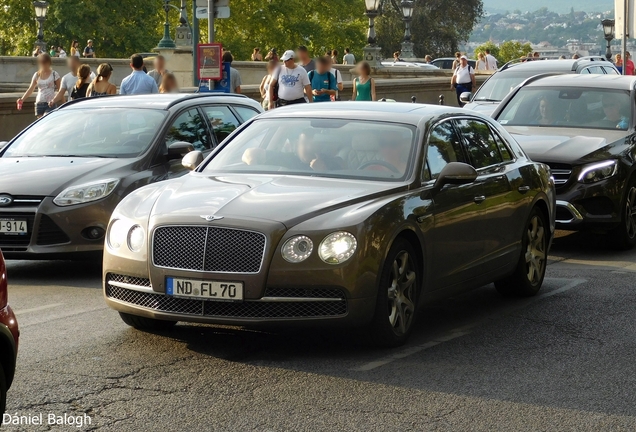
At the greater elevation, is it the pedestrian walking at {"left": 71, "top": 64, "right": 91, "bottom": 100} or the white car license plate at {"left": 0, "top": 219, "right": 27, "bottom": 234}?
the pedestrian walking at {"left": 71, "top": 64, "right": 91, "bottom": 100}

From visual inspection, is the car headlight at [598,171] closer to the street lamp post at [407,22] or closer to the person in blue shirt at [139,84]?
the person in blue shirt at [139,84]

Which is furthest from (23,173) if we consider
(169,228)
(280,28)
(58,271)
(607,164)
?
(280,28)

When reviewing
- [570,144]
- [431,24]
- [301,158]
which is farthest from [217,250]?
[431,24]

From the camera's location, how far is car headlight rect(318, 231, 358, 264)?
7.29 m

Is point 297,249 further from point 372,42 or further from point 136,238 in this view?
point 372,42

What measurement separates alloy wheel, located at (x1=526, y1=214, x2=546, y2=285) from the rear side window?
641 millimetres

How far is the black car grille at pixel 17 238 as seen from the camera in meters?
10.7

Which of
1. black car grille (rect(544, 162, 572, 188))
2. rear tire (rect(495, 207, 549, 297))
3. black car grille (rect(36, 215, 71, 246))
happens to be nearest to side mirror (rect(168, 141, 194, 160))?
black car grille (rect(36, 215, 71, 246))

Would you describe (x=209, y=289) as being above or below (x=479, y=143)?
below

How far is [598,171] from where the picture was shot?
41.9 ft

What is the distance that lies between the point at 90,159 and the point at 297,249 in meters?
4.65

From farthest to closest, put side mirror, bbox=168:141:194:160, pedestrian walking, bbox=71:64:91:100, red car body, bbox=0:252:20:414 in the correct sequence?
pedestrian walking, bbox=71:64:91:100 → side mirror, bbox=168:141:194:160 → red car body, bbox=0:252:20:414

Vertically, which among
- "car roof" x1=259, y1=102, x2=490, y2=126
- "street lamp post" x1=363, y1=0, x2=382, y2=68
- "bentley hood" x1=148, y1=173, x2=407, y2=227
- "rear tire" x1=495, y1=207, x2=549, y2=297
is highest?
"street lamp post" x1=363, y1=0, x2=382, y2=68

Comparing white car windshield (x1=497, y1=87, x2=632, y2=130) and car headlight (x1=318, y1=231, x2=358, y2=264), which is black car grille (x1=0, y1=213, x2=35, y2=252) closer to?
car headlight (x1=318, y1=231, x2=358, y2=264)
